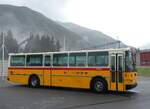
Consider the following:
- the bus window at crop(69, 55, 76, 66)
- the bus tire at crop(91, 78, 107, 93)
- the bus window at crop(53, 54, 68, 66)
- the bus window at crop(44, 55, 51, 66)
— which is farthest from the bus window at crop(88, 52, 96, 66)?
the bus window at crop(44, 55, 51, 66)

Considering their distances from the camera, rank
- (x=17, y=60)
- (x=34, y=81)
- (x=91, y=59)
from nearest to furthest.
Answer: (x=91, y=59)
(x=34, y=81)
(x=17, y=60)

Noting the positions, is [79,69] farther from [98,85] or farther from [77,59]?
[98,85]

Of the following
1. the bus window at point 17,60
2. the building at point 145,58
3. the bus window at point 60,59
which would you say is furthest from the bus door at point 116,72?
the building at point 145,58

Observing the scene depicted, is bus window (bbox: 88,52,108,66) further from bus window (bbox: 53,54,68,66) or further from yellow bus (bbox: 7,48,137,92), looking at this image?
bus window (bbox: 53,54,68,66)

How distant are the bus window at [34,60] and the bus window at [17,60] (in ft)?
1.85

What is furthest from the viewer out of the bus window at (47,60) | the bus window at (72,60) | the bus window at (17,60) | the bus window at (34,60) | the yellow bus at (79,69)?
the bus window at (17,60)

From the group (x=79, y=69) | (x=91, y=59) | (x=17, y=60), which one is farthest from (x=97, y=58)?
(x=17, y=60)

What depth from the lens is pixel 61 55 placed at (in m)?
23.3

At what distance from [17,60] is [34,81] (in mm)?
2276

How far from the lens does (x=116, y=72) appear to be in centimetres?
2019

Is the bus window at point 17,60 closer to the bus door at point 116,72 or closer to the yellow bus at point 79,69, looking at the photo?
the yellow bus at point 79,69

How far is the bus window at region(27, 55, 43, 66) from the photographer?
24.5 metres

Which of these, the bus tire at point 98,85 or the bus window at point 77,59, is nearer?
the bus tire at point 98,85

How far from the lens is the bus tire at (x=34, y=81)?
24.6 m
